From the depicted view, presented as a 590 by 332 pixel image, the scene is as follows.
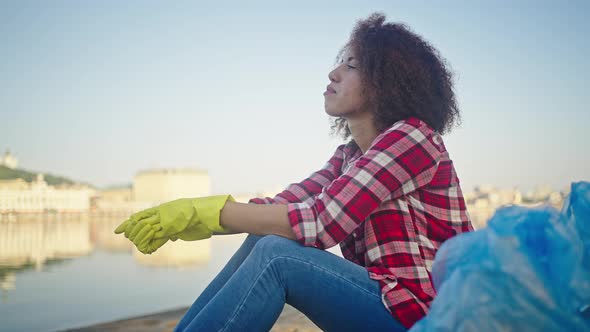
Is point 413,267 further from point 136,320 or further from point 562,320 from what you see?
point 136,320

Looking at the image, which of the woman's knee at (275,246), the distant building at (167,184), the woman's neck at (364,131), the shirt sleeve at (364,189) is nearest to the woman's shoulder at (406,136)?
the shirt sleeve at (364,189)

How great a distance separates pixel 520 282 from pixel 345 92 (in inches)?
22.2

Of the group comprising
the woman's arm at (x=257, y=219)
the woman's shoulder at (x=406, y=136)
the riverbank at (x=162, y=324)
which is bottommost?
the riverbank at (x=162, y=324)

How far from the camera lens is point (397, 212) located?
2.75 ft

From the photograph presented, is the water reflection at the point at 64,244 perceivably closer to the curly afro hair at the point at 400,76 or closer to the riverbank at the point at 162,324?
the riverbank at the point at 162,324

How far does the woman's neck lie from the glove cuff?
32 centimetres

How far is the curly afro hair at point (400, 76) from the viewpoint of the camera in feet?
3.16

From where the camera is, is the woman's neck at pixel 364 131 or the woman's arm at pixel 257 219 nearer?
the woman's arm at pixel 257 219

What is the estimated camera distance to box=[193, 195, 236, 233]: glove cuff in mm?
847

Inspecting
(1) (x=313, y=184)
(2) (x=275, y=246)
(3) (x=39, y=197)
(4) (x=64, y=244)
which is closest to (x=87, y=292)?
(1) (x=313, y=184)

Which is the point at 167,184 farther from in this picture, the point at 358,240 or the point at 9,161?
the point at 358,240

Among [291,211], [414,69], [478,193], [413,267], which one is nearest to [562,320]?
[413,267]

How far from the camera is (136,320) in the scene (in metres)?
2.12

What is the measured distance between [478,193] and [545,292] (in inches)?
2506
